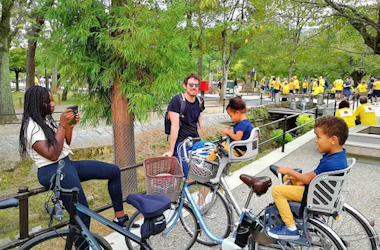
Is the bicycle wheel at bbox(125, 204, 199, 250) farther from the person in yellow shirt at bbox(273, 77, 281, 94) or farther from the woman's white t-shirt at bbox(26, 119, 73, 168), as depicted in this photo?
the person in yellow shirt at bbox(273, 77, 281, 94)

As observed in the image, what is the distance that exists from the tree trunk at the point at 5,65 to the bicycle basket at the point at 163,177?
11.7m

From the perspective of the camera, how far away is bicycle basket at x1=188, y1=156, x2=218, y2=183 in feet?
10.4

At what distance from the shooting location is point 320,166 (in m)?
2.68

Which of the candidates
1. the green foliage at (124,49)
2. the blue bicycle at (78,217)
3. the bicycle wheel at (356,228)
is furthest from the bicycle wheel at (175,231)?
the green foliage at (124,49)

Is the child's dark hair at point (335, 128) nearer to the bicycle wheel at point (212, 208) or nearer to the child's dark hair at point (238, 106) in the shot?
the child's dark hair at point (238, 106)

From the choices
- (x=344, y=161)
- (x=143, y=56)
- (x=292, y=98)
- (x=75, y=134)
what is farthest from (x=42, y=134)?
(x=292, y=98)

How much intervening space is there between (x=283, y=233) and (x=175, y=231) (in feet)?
4.68

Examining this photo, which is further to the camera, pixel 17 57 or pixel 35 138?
pixel 17 57

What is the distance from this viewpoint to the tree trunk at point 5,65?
39.4 feet

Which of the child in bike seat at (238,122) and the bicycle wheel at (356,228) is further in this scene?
the child in bike seat at (238,122)

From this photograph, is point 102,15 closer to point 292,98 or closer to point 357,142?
point 357,142

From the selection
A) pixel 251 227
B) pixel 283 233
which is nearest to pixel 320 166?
pixel 283 233

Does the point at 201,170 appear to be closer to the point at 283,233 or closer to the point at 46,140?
the point at 283,233

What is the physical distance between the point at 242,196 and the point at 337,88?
22365 millimetres
